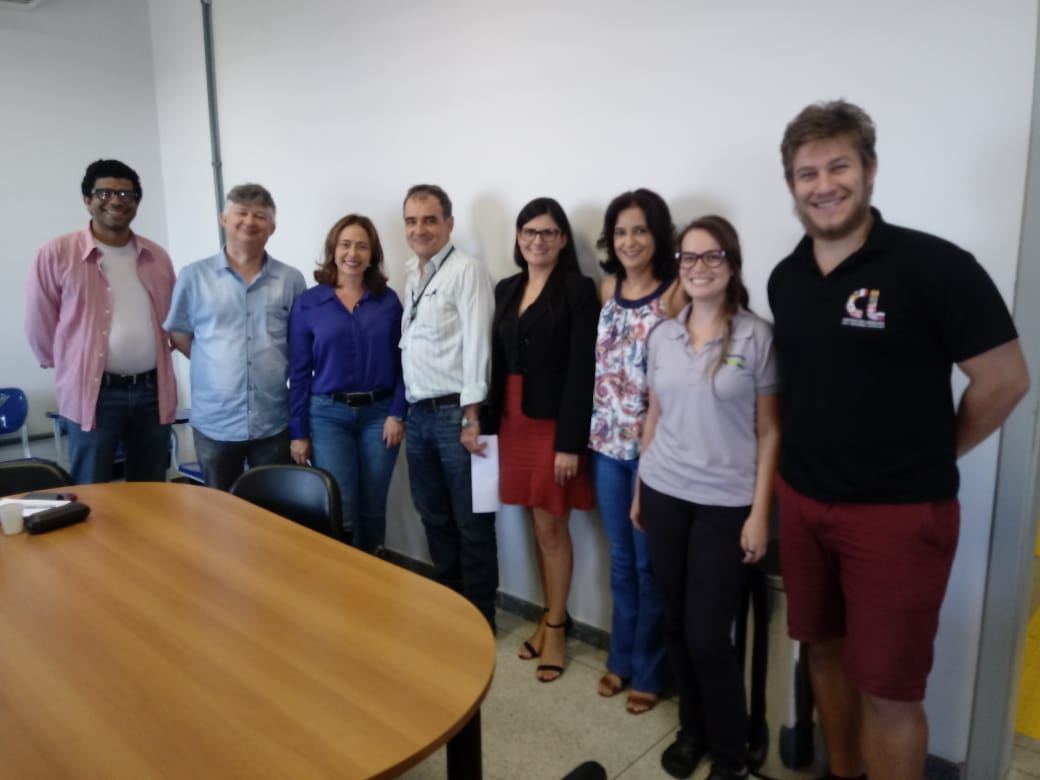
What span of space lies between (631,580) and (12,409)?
12.0ft

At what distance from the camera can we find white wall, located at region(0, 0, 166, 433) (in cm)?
427

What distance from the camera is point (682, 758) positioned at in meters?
2.14

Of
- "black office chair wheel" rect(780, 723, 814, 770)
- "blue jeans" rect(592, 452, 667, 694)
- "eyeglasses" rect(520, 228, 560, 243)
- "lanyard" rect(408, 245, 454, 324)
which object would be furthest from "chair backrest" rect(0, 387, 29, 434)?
"black office chair wheel" rect(780, 723, 814, 770)

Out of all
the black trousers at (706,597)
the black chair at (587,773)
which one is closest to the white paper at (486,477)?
the black trousers at (706,597)

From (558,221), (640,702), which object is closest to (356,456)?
(558,221)

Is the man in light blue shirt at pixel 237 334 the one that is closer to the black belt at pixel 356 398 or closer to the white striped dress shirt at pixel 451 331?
the black belt at pixel 356 398

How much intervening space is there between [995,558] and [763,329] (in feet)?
2.85

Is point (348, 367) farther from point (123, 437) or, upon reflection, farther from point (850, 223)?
point (850, 223)

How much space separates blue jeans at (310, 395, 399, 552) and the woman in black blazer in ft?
1.79

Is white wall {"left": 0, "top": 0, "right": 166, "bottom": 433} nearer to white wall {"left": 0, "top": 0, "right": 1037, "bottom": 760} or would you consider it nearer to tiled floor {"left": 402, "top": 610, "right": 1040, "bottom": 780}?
white wall {"left": 0, "top": 0, "right": 1037, "bottom": 760}

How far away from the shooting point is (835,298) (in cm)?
159

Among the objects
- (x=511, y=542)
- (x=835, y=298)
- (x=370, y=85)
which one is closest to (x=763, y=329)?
(x=835, y=298)

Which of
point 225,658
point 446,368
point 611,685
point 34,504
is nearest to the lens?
point 225,658

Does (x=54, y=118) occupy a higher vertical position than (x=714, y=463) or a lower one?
higher
